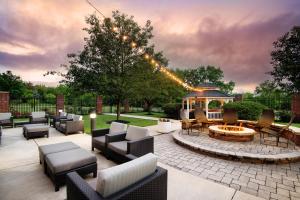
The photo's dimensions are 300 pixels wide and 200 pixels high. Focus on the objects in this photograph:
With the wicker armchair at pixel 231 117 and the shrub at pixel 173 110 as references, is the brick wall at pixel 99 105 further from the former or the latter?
the wicker armchair at pixel 231 117

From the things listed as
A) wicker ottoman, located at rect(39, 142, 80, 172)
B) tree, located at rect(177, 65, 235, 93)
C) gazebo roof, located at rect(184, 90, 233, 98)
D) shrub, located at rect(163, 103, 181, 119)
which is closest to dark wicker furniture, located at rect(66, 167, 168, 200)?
wicker ottoman, located at rect(39, 142, 80, 172)

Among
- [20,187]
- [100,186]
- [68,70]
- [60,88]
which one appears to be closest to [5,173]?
[20,187]

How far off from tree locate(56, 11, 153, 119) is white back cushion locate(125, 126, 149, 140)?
647 cm

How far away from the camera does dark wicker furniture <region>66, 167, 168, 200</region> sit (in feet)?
5.67

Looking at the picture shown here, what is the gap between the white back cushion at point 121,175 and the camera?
169 cm

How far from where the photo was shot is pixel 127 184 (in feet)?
6.10

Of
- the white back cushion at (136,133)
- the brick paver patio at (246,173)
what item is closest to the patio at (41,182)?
the brick paver patio at (246,173)

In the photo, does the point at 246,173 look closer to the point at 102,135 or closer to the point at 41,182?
the point at 102,135

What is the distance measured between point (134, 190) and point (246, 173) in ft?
10.4

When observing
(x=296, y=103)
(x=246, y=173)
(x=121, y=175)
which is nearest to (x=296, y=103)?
(x=296, y=103)

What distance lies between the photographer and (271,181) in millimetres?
3348

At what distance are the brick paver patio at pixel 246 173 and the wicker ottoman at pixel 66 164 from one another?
79.9 inches

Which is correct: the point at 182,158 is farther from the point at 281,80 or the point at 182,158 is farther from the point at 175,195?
the point at 281,80

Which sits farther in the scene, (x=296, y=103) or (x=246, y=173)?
(x=296, y=103)
